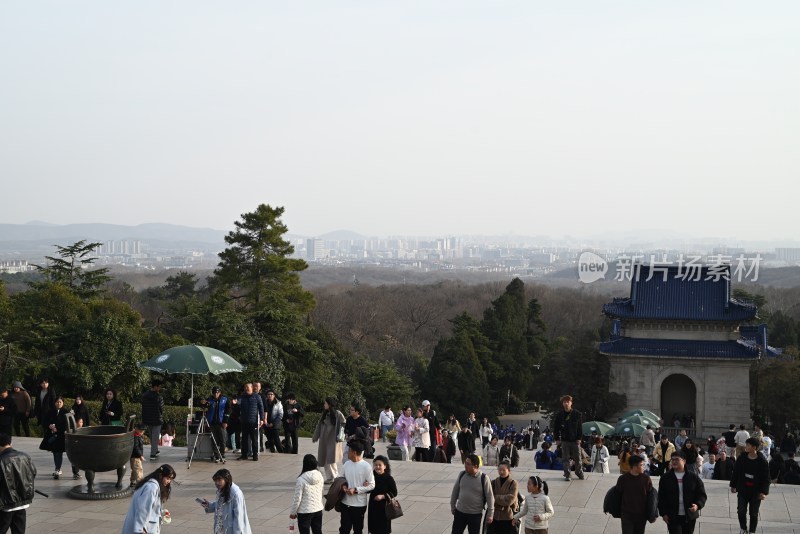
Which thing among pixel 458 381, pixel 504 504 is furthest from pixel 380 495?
pixel 458 381

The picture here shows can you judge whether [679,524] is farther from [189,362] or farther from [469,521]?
[189,362]

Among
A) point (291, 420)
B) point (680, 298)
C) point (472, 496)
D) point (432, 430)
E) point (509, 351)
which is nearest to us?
point (472, 496)

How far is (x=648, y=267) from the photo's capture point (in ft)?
133

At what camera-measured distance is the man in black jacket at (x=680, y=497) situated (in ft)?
30.5

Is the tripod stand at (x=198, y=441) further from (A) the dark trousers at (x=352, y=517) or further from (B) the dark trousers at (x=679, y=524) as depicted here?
(B) the dark trousers at (x=679, y=524)

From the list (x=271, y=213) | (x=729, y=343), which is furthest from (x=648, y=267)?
(x=271, y=213)

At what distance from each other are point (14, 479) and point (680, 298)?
34.7 metres

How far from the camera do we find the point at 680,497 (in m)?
9.34

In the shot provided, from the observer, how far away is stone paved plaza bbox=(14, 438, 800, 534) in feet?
36.1

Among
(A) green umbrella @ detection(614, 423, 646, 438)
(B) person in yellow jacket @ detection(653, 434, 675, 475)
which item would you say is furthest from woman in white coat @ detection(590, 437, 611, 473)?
(A) green umbrella @ detection(614, 423, 646, 438)

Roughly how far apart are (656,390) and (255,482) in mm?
27641

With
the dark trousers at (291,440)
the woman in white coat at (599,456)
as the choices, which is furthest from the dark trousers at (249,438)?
the woman in white coat at (599,456)

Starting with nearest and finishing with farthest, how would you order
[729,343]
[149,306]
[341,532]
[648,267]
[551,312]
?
[341,532] → [729,343] → [648,267] → [149,306] → [551,312]

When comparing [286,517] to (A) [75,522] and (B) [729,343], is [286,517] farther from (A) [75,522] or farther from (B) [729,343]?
(B) [729,343]
